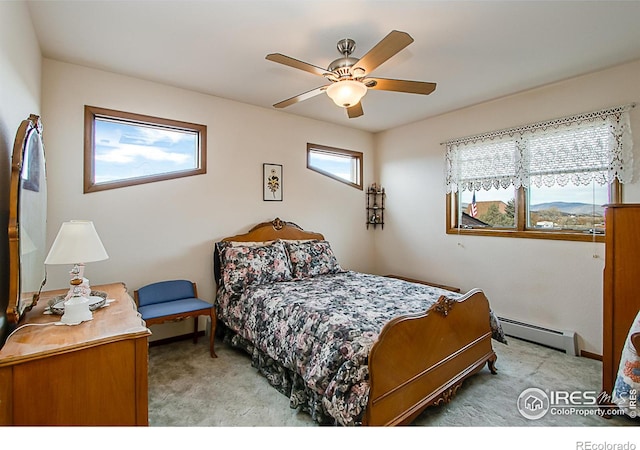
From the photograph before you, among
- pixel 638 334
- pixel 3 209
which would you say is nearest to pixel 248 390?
pixel 3 209

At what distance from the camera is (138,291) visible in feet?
9.55

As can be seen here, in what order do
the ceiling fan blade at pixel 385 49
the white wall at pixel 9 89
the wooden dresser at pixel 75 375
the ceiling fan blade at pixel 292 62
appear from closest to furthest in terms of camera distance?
1. the wooden dresser at pixel 75 375
2. the white wall at pixel 9 89
3. the ceiling fan blade at pixel 385 49
4. the ceiling fan blade at pixel 292 62

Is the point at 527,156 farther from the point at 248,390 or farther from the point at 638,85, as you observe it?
the point at 248,390

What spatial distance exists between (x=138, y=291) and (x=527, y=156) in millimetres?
4170

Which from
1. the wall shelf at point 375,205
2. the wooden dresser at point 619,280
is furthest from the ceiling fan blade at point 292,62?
the wall shelf at point 375,205

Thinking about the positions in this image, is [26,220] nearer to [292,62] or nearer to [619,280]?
[292,62]

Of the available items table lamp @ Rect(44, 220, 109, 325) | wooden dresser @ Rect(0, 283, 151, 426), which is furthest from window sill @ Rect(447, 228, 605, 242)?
table lamp @ Rect(44, 220, 109, 325)

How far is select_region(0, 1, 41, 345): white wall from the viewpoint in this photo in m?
1.53

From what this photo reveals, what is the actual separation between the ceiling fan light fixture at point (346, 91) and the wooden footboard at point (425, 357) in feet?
5.00

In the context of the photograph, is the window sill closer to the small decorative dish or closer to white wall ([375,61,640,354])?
white wall ([375,61,640,354])

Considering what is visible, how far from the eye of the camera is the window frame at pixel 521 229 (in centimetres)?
285

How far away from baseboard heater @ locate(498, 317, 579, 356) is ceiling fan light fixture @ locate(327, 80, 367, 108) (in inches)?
117

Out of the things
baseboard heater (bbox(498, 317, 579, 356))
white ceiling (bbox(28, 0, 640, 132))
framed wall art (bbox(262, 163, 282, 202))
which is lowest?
baseboard heater (bbox(498, 317, 579, 356))

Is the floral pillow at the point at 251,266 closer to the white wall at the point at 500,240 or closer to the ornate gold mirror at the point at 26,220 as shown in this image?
the ornate gold mirror at the point at 26,220
